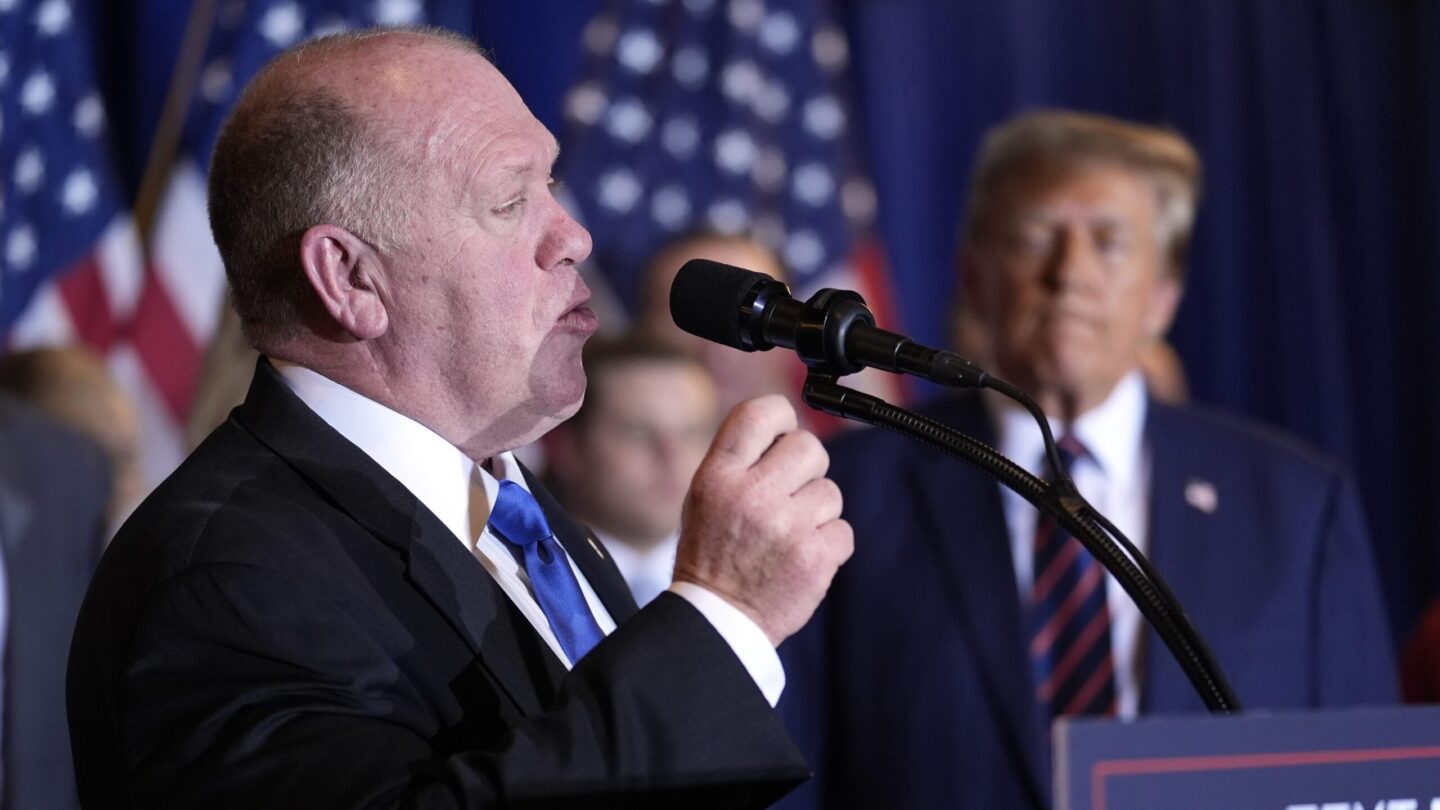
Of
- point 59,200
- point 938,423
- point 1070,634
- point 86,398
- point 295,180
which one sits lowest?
point 1070,634

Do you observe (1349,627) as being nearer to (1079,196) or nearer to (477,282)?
(1079,196)

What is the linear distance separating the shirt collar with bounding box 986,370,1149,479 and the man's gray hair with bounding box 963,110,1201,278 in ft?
0.93

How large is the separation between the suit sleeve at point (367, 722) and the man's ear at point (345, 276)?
303 millimetres

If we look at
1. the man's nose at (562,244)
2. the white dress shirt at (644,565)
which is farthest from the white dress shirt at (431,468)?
the white dress shirt at (644,565)

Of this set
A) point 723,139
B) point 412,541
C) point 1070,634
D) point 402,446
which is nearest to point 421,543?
point 412,541

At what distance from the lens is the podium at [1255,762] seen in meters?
0.91

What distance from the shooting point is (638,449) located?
3.18 m

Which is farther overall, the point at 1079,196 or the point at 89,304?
the point at 89,304

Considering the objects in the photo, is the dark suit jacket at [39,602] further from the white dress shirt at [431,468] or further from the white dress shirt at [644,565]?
the white dress shirt at [431,468]

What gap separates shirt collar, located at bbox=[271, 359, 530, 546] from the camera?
52.7 inches

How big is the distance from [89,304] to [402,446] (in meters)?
2.41

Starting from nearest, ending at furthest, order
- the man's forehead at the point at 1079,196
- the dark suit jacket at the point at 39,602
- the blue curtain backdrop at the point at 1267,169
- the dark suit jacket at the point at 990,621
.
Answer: the dark suit jacket at the point at 990,621 < the man's forehead at the point at 1079,196 < the dark suit jacket at the point at 39,602 < the blue curtain backdrop at the point at 1267,169

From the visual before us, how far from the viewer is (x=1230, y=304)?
4.50 metres

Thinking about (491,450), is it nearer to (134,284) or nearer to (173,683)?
(173,683)
